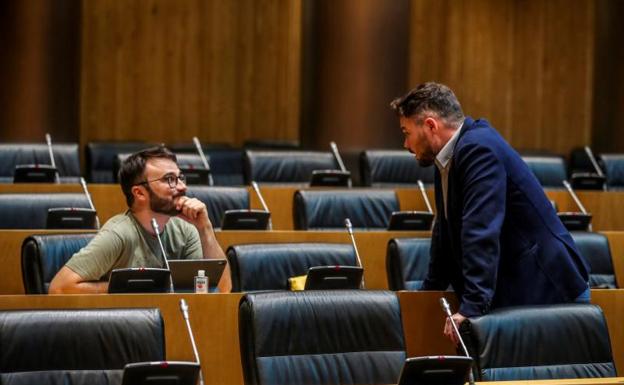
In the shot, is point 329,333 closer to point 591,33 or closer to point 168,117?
point 168,117

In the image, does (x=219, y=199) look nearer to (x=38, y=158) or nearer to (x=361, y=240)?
(x=361, y=240)

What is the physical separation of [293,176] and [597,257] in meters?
4.15

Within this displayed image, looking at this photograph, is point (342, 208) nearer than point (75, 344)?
No

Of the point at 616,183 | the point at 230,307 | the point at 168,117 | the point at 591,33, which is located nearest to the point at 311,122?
the point at 168,117

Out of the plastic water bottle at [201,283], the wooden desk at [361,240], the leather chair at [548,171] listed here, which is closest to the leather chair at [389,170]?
the leather chair at [548,171]

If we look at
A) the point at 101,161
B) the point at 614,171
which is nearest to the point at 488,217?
the point at 101,161

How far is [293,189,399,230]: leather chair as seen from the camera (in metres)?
8.03

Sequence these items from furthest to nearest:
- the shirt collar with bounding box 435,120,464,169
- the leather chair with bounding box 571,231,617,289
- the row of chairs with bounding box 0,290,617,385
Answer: the leather chair with bounding box 571,231,617,289 → the shirt collar with bounding box 435,120,464,169 → the row of chairs with bounding box 0,290,617,385

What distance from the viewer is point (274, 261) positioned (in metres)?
5.79

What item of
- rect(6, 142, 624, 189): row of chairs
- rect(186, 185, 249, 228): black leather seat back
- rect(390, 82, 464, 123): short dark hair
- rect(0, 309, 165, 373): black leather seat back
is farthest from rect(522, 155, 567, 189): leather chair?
rect(0, 309, 165, 373): black leather seat back

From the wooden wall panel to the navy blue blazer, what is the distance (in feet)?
28.8

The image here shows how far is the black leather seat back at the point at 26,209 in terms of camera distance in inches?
280

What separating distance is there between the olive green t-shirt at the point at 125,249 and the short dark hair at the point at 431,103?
4.83 ft

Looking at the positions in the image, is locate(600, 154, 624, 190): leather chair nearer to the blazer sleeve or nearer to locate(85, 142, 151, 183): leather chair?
locate(85, 142, 151, 183): leather chair
